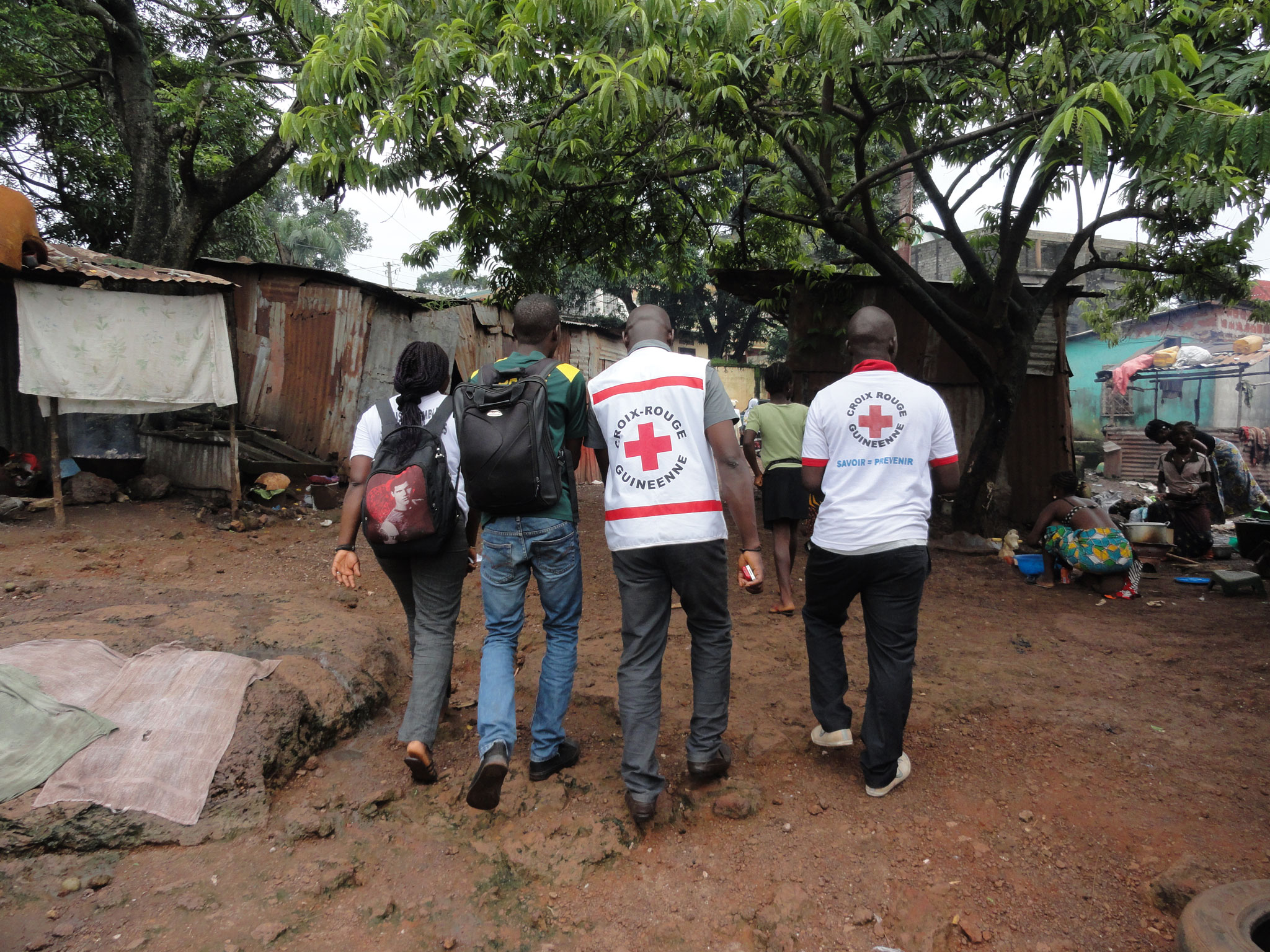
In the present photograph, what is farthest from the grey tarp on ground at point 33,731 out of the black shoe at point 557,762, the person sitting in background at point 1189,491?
the person sitting in background at point 1189,491

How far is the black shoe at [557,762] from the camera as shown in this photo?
2.88 m

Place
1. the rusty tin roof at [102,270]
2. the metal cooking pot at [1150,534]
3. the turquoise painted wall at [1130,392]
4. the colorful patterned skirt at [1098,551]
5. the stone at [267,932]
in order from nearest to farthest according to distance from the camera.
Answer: the stone at [267,932], the colorful patterned skirt at [1098,551], the rusty tin roof at [102,270], the metal cooking pot at [1150,534], the turquoise painted wall at [1130,392]

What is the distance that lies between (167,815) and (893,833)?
2463 millimetres

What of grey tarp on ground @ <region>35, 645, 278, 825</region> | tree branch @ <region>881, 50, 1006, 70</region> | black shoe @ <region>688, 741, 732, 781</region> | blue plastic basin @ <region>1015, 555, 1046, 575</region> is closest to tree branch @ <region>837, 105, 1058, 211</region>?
tree branch @ <region>881, 50, 1006, 70</region>

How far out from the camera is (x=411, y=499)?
8.96 feet

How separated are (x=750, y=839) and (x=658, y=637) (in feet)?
2.50

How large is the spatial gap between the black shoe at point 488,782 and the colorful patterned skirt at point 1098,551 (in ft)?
17.5

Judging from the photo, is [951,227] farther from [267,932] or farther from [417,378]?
[267,932]

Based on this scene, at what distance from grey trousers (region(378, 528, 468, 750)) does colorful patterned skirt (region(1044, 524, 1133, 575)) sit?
17.2ft

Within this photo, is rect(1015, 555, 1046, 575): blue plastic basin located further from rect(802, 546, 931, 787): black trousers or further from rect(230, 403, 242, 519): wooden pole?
rect(230, 403, 242, 519): wooden pole

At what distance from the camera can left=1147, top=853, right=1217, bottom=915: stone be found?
220cm

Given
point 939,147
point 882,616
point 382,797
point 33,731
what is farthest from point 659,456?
point 939,147

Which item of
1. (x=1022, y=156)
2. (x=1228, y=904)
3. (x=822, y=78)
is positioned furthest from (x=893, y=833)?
(x=1022, y=156)

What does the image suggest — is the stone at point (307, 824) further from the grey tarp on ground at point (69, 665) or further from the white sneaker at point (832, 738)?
the white sneaker at point (832, 738)
